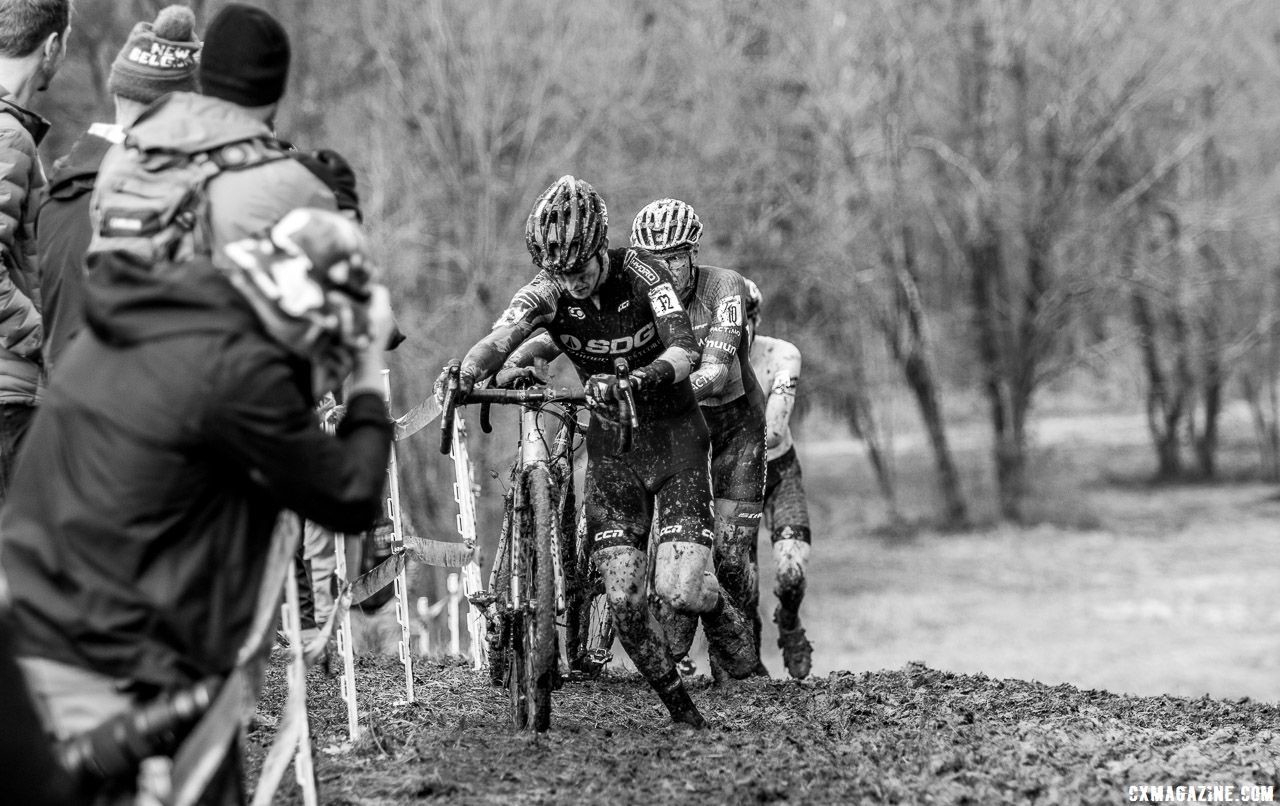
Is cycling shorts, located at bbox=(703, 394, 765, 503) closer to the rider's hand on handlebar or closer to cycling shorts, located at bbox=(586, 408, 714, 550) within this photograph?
cycling shorts, located at bbox=(586, 408, 714, 550)

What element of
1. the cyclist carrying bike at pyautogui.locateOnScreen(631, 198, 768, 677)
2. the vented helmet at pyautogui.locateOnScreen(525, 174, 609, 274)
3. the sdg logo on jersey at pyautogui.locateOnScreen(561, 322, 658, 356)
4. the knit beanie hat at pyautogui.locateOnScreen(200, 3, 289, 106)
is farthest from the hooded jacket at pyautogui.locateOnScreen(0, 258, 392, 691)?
the cyclist carrying bike at pyautogui.locateOnScreen(631, 198, 768, 677)

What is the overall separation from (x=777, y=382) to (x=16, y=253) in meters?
5.17

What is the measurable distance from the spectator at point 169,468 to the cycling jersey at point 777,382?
6006 mm

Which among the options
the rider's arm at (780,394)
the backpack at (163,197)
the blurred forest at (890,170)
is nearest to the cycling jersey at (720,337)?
the rider's arm at (780,394)

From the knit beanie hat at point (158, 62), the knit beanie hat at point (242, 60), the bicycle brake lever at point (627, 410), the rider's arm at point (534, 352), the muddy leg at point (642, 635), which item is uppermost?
the knit beanie hat at point (158, 62)

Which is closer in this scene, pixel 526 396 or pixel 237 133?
pixel 237 133

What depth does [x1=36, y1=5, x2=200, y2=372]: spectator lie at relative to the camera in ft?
16.6

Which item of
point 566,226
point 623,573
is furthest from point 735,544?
point 566,226

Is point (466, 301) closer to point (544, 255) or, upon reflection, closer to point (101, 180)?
point (544, 255)

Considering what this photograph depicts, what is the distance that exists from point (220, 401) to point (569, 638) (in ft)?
16.1

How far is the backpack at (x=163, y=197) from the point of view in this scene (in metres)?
3.87

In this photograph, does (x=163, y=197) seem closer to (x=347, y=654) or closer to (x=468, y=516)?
(x=347, y=654)

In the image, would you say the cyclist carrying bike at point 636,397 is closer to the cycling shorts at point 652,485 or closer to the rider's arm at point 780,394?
the cycling shorts at point 652,485

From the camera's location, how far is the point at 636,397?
698cm
